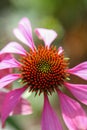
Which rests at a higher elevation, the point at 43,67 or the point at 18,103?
the point at 43,67

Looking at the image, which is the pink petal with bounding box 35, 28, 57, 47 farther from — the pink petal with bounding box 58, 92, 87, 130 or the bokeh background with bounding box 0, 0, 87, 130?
the bokeh background with bounding box 0, 0, 87, 130

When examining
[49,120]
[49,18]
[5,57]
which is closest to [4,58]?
[5,57]

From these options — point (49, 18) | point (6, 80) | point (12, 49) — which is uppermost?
point (49, 18)

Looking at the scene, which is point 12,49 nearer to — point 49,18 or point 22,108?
point 22,108

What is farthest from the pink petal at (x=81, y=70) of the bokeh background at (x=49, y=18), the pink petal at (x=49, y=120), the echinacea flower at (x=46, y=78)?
the bokeh background at (x=49, y=18)

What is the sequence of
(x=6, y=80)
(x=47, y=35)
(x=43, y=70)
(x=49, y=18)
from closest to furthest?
(x=6, y=80), (x=43, y=70), (x=47, y=35), (x=49, y=18)

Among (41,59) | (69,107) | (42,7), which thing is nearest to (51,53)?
(41,59)

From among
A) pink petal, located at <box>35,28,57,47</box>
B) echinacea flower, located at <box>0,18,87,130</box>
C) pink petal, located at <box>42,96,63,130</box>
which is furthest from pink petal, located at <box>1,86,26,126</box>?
pink petal, located at <box>35,28,57,47</box>
